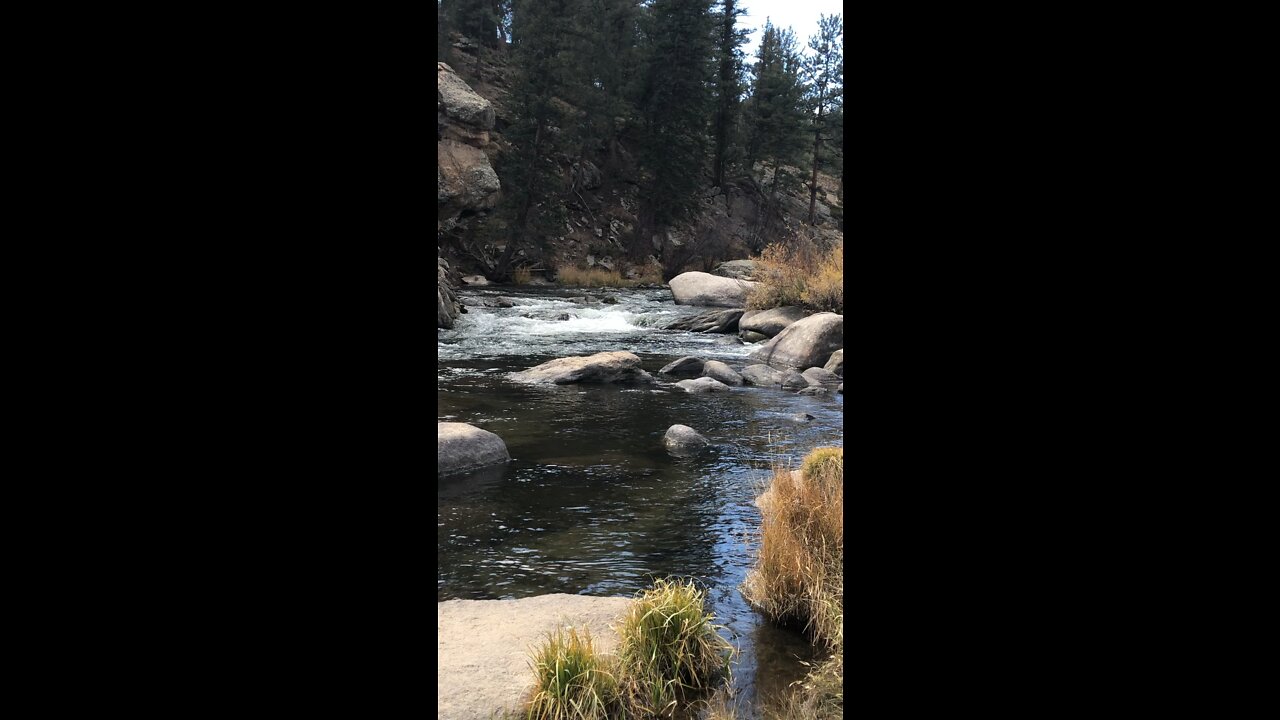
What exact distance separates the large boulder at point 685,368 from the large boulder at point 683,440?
368 cm

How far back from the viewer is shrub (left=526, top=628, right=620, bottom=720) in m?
3.52

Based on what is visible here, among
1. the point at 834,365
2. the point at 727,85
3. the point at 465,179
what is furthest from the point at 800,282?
the point at 727,85

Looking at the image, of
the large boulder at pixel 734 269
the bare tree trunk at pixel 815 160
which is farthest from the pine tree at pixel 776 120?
the large boulder at pixel 734 269

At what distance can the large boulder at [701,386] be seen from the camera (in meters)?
11.3

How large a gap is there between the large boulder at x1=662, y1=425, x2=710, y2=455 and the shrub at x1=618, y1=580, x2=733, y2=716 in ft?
14.1

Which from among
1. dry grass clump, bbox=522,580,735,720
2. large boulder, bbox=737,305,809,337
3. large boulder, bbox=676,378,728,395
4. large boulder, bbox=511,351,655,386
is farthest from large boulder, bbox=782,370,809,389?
dry grass clump, bbox=522,580,735,720

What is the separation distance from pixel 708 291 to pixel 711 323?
348 centimetres

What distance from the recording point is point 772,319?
52.9 ft

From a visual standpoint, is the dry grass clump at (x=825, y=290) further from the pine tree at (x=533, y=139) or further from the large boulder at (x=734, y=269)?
the pine tree at (x=533, y=139)

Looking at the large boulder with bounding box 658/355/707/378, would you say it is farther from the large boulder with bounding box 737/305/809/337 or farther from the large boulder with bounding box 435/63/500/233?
the large boulder with bounding box 435/63/500/233
